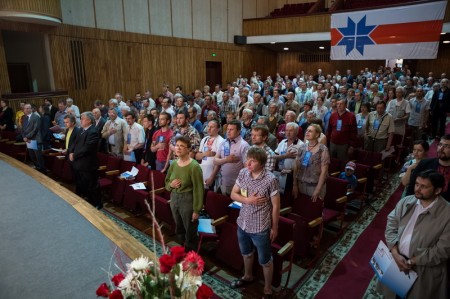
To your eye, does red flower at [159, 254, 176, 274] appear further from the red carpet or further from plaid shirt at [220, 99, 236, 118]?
plaid shirt at [220, 99, 236, 118]

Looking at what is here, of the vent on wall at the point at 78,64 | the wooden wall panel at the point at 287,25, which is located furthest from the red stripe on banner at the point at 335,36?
the vent on wall at the point at 78,64

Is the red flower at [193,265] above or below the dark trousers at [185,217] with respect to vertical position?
above

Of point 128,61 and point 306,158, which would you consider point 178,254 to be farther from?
point 128,61

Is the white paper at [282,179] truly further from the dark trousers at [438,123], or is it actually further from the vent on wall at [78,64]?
the vent on wall at [78,64]

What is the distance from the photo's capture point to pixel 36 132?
6.23 meters

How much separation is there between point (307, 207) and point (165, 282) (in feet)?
8.94

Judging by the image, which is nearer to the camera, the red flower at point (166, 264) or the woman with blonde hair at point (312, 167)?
the red flower at point (166, 264)

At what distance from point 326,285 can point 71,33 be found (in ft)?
32.8

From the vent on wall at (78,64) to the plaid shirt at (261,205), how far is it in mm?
8924

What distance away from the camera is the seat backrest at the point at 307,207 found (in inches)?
136

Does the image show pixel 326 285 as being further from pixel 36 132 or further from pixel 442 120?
pixel 442 120

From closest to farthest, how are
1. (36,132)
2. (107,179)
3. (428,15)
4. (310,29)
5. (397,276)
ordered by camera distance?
(397,276) → (107,179) → (36,132) → (428,15) → (310,29)

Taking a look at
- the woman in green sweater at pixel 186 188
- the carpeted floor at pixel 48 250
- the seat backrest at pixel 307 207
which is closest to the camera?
the carpeted floor at pixel 48 250

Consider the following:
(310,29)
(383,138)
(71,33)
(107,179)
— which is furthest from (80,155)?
(310,29)
